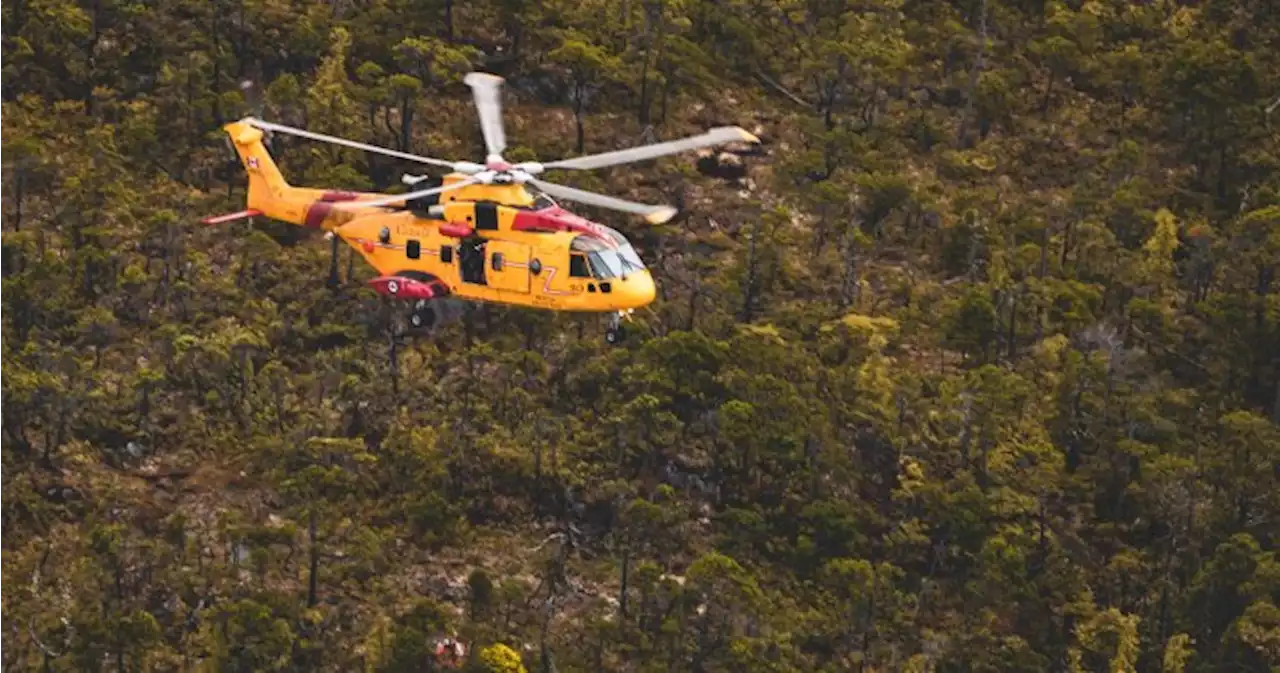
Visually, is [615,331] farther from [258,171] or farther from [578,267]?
[258,171]

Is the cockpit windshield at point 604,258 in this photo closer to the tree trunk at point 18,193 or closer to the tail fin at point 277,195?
the tail fin at point 277,195

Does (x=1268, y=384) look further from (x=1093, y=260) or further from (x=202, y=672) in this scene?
(x=202, y=672)

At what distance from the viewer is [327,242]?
6831 cm

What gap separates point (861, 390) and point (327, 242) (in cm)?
1339

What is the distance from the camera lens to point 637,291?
58.0 metres

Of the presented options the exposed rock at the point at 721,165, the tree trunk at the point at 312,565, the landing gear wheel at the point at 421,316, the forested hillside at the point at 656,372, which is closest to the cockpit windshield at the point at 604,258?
the landing gear wheel at the point at 421,316

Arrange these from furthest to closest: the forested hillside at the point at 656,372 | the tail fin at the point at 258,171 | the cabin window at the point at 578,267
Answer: the tail fin at the point at 258,171, the forested hillside at the point at 656,372, the cabin window at the point at 578,267

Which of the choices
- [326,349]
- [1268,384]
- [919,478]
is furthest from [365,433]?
[1268,384]

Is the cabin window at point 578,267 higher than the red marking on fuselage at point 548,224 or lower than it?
lower

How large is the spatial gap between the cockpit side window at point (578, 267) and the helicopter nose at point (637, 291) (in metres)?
0.81

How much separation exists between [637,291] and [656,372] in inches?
236

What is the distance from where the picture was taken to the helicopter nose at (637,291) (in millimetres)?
57969

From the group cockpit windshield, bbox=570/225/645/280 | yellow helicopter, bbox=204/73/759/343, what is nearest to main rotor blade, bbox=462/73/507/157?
yellow helicopter, bbox=204/73/759/343

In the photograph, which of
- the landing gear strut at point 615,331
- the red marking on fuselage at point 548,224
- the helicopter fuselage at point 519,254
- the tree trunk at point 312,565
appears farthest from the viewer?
the landing gear strut at point 615,331
